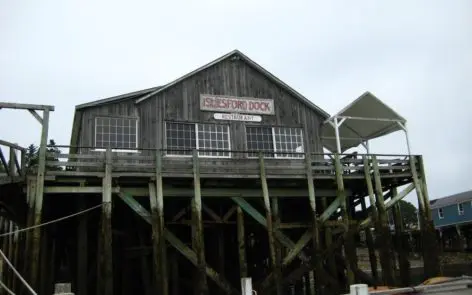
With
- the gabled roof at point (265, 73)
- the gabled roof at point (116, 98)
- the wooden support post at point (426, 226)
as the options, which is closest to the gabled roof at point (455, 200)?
Result: the wooden support post at point (426, 226)

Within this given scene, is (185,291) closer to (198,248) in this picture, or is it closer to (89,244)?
(89,244)

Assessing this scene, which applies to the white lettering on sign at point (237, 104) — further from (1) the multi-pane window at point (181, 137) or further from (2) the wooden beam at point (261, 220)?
(2) the wooden beam at point (261, 220)

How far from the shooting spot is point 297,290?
22.9m

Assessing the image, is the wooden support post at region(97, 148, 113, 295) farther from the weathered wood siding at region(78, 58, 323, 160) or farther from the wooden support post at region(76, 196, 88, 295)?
the weathered wood siding at region(78, 58, 323, 160)

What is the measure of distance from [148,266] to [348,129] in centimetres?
1124

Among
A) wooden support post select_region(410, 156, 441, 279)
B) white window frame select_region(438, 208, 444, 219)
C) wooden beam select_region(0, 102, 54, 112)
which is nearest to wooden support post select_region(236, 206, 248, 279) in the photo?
wooden beam select_region(0, 102, 54, 112)

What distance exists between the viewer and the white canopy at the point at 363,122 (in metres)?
18.4

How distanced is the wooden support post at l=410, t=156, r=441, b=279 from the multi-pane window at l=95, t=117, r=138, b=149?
1035cm

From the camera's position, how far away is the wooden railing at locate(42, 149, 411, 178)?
1360 cm

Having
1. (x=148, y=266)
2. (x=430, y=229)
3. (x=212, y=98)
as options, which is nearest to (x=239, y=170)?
(x=212, y=98)

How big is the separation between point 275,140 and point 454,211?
118ft

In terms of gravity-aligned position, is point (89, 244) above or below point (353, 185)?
below

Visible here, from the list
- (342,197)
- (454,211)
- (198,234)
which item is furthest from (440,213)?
(198,234)

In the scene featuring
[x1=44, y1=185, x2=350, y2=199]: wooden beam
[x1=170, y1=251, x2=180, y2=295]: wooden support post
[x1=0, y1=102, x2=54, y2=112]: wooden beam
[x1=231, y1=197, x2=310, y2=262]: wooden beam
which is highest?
[x1=0, y1=102, x2=54, y2=112]: wooden beam
